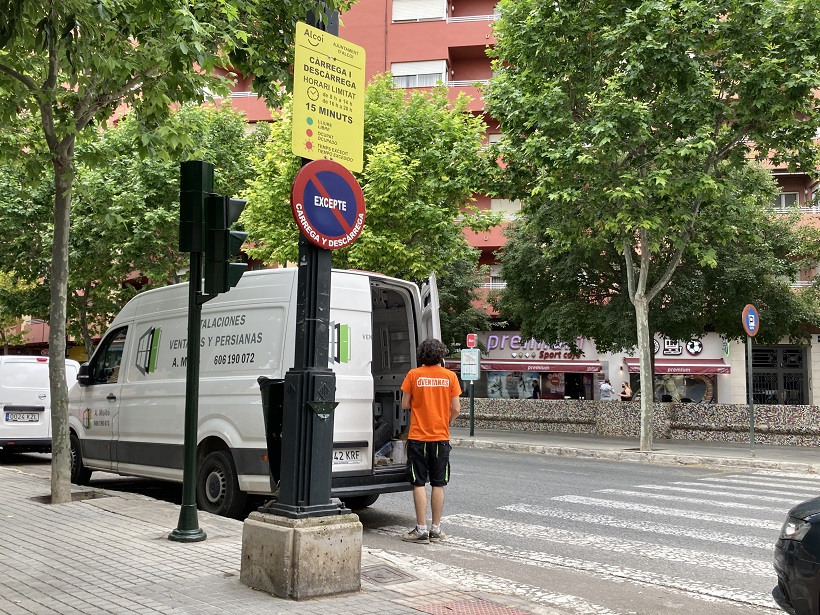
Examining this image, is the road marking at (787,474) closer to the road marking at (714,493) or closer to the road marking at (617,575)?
the road marking at (714,493)

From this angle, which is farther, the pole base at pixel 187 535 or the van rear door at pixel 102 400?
the van rear door at pixel 102 400

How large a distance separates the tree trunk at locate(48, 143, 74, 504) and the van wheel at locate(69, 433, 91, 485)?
1.70 m

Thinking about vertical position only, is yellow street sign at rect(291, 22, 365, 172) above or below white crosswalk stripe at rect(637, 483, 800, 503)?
above

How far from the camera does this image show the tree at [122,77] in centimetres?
820

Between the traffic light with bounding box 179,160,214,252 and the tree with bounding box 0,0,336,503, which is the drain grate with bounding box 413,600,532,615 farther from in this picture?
the tree with bounding box 0,0,336,503

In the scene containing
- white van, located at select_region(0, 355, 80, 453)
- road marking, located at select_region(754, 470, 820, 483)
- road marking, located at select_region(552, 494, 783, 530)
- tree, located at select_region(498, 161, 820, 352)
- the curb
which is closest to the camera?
road marking, located at select_region(552, 494, 783, 530)

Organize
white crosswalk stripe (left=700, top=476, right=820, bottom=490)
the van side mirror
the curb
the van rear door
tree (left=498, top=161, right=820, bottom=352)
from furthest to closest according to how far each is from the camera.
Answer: tree (left=498, top=161, right=820, bottom=352) < the curb < white crosswalk stripe (left=700, top=476, right=820, bottom=490) < the van side mirror < the van rear door

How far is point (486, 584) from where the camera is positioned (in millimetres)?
5773

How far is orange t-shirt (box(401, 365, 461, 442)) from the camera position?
290 inches

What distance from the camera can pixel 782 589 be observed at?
14.6ft

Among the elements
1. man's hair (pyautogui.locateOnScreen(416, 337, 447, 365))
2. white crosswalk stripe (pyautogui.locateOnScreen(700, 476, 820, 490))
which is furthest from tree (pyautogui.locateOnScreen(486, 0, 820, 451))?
man's hair (pyautogui.locateOnScreen(416, 337, 447, 365))

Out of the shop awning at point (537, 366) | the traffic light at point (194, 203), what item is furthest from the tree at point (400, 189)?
the traffic light at point (194, 203)

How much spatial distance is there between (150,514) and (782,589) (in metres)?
5.61

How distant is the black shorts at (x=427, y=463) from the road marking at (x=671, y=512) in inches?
120
